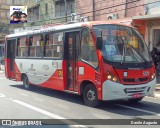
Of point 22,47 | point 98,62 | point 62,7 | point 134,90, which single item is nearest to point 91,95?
point 98,62

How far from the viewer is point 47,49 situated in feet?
39.7

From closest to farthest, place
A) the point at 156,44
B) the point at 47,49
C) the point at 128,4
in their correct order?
the point at 47,49 < the point at 156,44 < the point at 128,4

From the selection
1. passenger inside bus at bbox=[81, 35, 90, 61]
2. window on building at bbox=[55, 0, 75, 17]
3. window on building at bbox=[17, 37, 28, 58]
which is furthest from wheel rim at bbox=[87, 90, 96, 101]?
window on building at bbox=[55, 0, 75, 17]

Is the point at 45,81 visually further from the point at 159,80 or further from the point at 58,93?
the point at 159,80

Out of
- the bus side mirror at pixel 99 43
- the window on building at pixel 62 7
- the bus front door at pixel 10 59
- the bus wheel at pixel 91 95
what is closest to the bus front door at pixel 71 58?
the bus wheel at pixel 91 95

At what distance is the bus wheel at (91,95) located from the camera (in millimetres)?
9375

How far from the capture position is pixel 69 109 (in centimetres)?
924

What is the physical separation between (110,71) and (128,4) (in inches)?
590

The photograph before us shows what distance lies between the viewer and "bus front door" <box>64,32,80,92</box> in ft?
33.7

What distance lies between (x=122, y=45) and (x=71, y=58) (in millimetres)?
2004

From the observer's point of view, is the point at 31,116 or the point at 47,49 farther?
the point at 47,49

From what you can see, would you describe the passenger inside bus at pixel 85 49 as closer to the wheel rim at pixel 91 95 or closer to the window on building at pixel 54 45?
the wheel rim at pixel 91 95

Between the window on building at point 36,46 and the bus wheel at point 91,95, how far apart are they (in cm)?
351

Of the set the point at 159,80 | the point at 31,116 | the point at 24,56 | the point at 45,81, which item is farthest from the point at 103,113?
the point at 159,80
